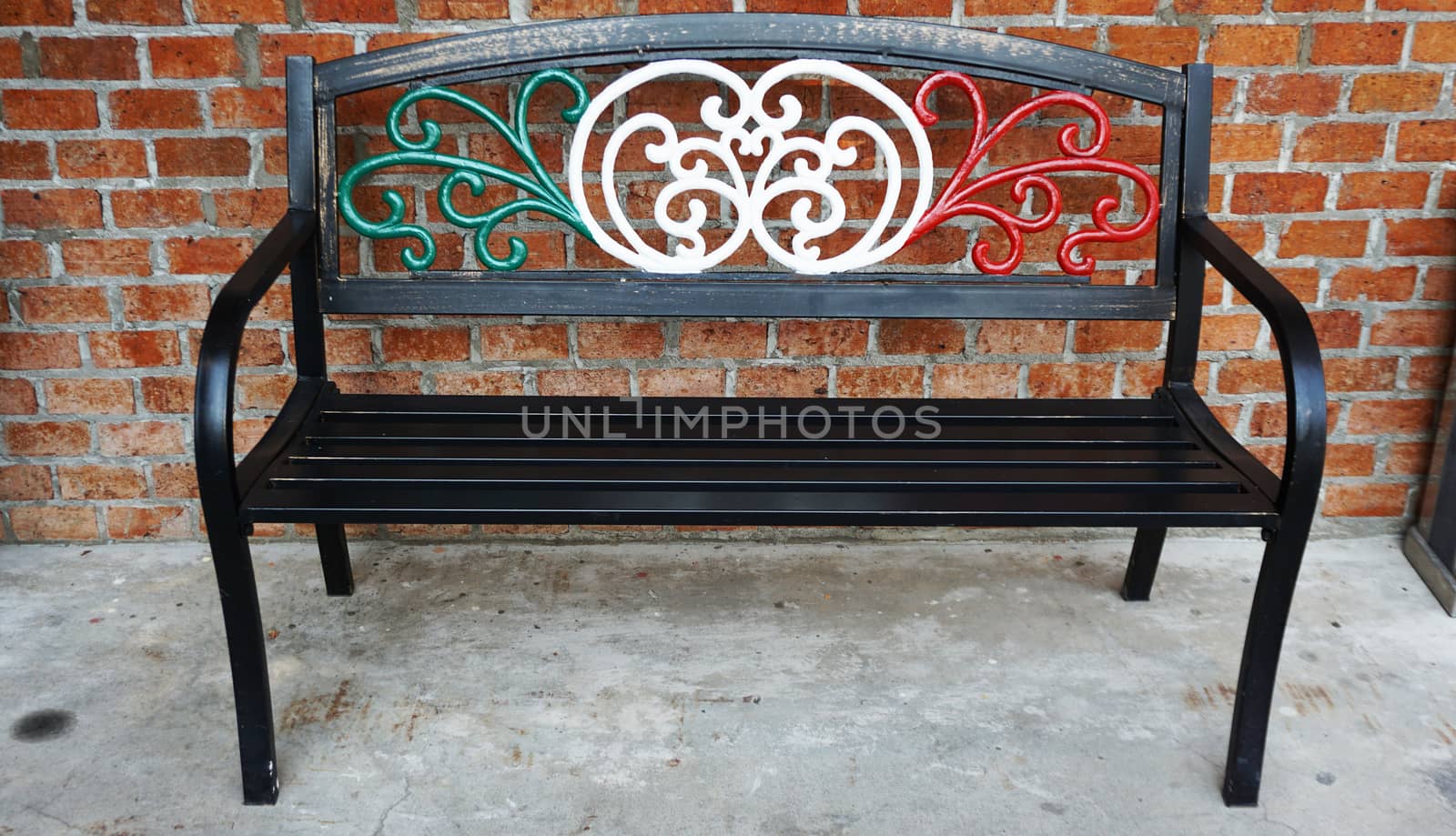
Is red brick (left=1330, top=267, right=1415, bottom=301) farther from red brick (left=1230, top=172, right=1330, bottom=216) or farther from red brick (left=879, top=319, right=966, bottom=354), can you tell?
red brick (left=879, top=319, right=966, bottom=354)

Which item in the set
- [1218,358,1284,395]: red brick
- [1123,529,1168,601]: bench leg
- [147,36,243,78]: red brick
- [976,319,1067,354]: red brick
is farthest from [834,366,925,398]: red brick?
[147,36,243,78]: red brick

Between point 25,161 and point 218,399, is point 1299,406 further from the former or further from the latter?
point 25,161

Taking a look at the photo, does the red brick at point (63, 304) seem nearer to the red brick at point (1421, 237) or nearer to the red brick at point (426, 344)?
the red brick at point (426, 344)

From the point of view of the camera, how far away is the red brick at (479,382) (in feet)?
7.45

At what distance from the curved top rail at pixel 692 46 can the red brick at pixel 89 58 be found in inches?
19.9

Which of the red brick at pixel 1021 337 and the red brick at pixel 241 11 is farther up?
the red brick at pixel 241 11

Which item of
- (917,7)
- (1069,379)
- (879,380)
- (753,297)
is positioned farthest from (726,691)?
(917,7)

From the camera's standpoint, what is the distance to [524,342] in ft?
7.40

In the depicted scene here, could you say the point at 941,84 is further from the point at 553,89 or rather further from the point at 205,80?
the point at 205,80

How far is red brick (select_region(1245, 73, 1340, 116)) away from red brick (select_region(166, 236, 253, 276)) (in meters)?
1.93

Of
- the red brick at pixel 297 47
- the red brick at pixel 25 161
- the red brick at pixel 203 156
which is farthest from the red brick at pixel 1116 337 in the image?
the red brick at pixel 25 161

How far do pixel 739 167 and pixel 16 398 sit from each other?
152 cm

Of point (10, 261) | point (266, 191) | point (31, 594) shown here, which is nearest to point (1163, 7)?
point (266, 191)

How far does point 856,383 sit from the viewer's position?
2.30m
